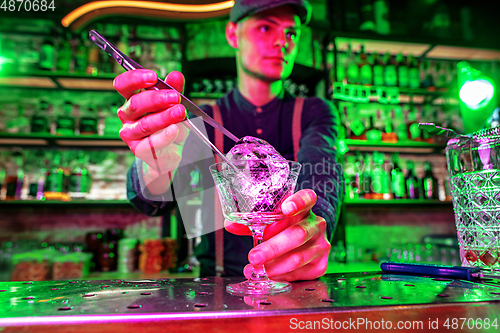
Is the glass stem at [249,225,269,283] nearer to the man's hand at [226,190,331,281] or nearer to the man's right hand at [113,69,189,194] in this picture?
the man's hand at [226,190,331,281]

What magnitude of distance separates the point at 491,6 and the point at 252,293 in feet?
14.2

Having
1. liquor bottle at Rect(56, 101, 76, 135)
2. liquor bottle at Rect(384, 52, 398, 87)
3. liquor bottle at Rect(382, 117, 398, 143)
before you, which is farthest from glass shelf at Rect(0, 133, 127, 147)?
liquor bottle at Rect(384, 52, 398, 87)

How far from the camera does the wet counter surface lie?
0.37 meters

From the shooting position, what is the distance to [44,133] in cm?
239

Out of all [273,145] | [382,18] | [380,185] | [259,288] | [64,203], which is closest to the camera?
[259,288]

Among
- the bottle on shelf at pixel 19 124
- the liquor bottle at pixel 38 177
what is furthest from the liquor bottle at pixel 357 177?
the bottle on shelf at pixel 19 124

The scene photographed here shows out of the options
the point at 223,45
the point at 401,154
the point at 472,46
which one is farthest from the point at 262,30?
the point at 472,46

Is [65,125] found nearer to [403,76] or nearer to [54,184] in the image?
[54,184]

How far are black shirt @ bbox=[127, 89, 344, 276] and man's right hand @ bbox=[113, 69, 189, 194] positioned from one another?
167 millimetres

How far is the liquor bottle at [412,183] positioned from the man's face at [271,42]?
82.3 inches

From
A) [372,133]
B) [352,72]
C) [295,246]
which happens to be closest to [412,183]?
[372,133]

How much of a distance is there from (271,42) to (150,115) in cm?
82

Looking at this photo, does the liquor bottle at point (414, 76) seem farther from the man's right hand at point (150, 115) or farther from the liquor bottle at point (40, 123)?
the liquor bottle at point (40, 123)

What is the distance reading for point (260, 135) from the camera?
1.46 m
